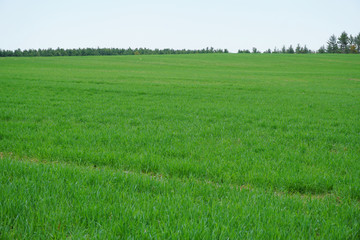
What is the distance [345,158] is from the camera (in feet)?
16.5

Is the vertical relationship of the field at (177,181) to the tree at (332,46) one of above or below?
below

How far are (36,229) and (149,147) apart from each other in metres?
3.16

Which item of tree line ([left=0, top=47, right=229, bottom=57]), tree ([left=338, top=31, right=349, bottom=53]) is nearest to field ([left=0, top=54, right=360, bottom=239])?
tree line ([left=0, top=47, right=229, bottom=57])

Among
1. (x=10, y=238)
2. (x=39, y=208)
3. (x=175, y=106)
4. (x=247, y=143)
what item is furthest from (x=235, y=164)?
(x=175, y=106)

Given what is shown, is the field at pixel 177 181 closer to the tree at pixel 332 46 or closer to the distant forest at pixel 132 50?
the distant forest at pixel 132 50

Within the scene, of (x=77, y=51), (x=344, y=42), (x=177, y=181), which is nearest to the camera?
(x=177, y=181)

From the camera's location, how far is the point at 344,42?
405 ft

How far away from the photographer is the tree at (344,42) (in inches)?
4766

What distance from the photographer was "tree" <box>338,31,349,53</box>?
397 feet

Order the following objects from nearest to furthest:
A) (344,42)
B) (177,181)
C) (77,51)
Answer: (177,181) → (77,51) → (344,42)

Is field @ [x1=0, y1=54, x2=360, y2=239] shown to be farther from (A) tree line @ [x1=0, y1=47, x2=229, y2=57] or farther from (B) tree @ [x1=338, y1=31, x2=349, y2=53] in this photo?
(B) tree @ [x1=338, y1=31, x2=349, y2=53]

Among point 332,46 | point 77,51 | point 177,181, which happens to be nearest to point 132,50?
point 77,51

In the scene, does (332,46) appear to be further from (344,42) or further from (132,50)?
(132,50)

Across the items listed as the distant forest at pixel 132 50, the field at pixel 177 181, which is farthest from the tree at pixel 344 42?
the field at pixel 177 181
